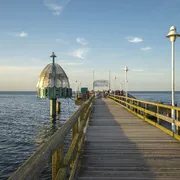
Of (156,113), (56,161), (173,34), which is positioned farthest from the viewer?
(156,113)

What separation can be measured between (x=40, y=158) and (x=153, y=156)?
14.1 feet

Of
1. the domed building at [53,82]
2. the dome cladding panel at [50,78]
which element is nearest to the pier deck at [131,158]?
the domed building at [53,82]

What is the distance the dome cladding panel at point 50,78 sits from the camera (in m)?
40.6

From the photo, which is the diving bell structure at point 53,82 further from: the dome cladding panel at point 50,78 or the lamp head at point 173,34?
the lamp head at point 173,34

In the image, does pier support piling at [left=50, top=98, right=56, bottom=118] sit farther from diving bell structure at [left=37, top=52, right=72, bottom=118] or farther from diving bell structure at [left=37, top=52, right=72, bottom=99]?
diving bell structure at [left=37, top=52, right=72, bottom=99]

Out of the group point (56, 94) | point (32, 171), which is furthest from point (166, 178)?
point (56, 94)

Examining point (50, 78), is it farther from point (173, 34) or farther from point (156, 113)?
point (173, 34)

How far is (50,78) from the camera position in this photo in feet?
133

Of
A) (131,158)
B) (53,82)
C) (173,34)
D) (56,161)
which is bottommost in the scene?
(131,158)

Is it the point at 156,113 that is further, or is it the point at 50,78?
the point at 50,78

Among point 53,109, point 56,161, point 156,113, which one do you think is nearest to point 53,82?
point 53,109

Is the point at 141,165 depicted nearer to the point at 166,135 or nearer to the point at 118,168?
the point at 118,168

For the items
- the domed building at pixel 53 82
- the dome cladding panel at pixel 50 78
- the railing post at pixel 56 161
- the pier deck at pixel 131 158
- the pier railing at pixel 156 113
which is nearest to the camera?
the railing post at pixel 56 161

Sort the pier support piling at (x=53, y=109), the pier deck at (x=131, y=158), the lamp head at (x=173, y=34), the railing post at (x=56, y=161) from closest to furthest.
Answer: the railing post at (x=56, y=161) < the pier deck at (x=131, y=158) < the lamp head at (x=173, y=34) < the pier support piling at (x=53, y=109)
